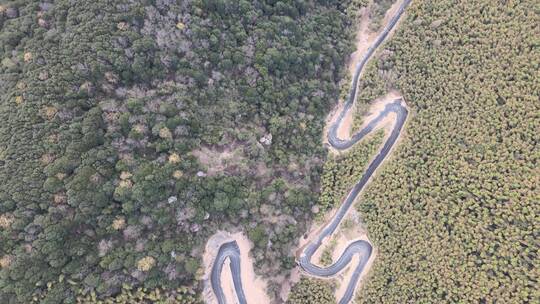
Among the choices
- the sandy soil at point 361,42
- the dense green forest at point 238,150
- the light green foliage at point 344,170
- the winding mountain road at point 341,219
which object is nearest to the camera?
the dense green forest at point 238,150

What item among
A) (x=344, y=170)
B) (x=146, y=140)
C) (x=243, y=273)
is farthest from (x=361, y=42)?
(x=243, y=273)

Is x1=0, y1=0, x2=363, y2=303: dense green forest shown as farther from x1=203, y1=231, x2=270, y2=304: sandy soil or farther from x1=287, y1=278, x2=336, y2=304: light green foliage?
x1=287, y1=278, x2=336, y2=304: light green foliage

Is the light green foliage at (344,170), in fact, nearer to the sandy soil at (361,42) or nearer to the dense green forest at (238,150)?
the dense green forest at (238,150)

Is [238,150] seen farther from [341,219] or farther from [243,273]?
[341,219]

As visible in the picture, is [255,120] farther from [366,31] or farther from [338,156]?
[366,31]

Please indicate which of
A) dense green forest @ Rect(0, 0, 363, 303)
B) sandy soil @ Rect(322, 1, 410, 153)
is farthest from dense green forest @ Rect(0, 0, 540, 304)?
sandy soil @ Rect(322, 1, 410, 153)

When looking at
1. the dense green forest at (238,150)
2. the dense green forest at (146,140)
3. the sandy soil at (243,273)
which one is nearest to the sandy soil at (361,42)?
the dense green forest at (238,150)

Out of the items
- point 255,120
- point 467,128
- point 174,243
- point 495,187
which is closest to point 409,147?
point 467,128
